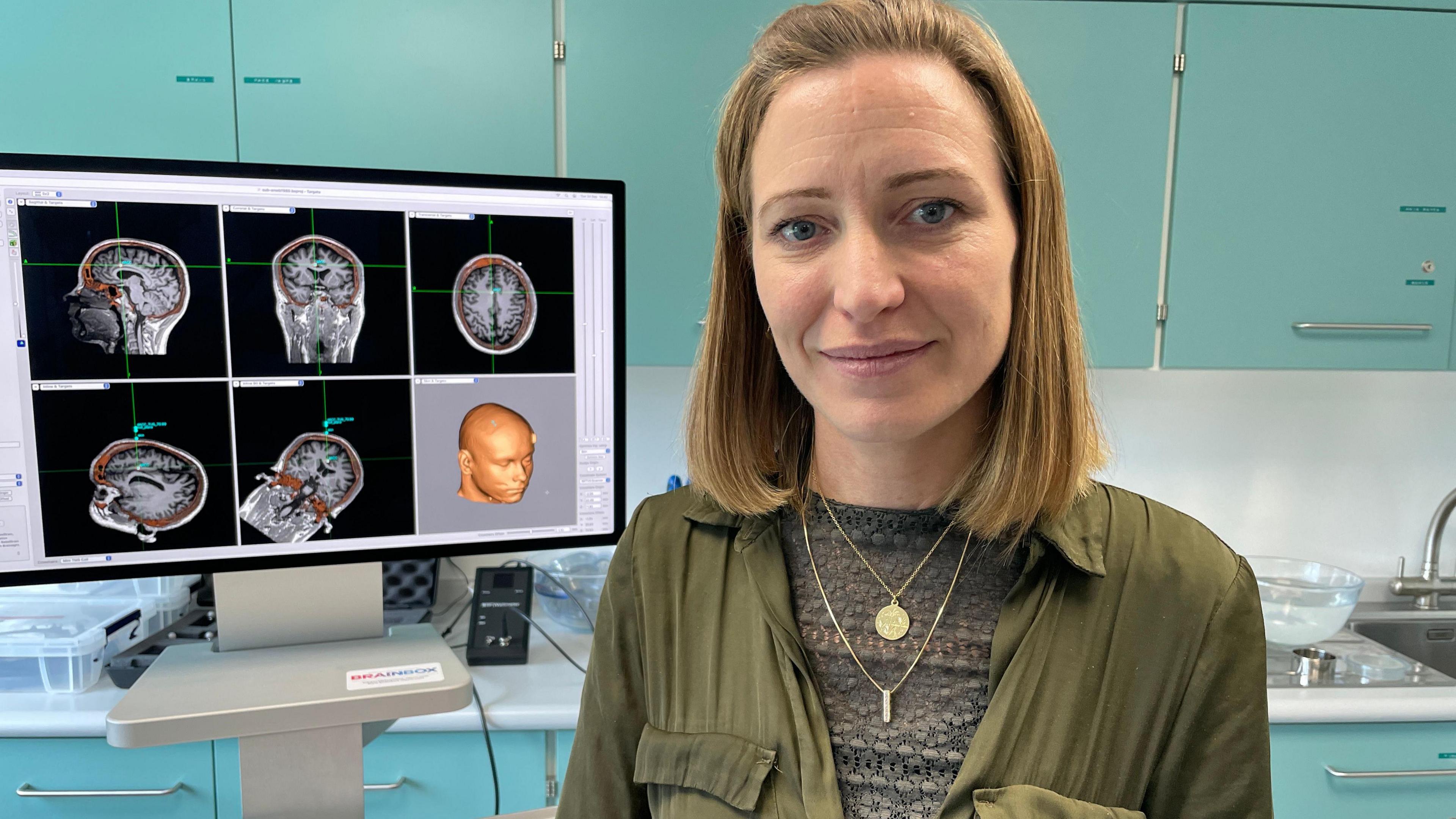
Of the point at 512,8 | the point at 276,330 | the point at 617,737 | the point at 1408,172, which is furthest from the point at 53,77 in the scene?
the point at 1408,172

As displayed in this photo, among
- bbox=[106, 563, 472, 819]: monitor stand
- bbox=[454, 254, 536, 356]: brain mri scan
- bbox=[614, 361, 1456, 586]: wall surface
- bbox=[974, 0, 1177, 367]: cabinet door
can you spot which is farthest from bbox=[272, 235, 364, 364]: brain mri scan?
bbox=[974, 0, 1177, 367]: cabinet door

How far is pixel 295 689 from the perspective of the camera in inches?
34.3

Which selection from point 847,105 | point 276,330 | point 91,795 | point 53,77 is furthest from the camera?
point 53,77

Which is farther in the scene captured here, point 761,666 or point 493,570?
point 493,570

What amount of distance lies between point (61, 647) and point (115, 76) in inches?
41.5

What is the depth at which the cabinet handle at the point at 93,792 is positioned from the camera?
143 centimetres

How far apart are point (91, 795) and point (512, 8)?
5.24ft

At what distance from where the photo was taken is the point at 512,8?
1.70 meters

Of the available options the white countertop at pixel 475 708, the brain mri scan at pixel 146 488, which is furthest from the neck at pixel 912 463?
the white countertop at pixel 475 708

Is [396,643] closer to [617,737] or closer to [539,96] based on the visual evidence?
[617,737]

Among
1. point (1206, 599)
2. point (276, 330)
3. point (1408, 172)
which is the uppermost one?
point (1408, 172)

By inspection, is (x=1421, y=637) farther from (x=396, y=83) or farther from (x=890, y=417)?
(x=396, y=83)

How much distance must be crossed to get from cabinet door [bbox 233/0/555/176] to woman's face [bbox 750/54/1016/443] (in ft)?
3.71

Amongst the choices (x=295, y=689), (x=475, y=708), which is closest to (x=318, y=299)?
(x=295, y=689)
